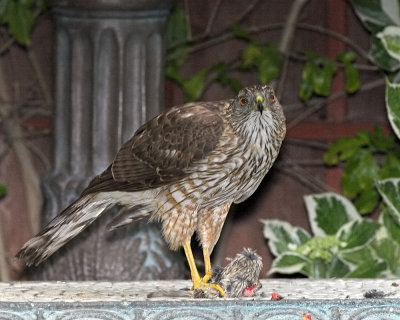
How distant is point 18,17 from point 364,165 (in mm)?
1975

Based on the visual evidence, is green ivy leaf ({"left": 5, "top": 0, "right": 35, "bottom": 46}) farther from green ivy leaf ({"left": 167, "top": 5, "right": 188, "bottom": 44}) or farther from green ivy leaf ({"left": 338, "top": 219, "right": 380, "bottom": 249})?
green ivy leaf ({"left": 338, "top": 219, "right": 380, "bottom": 249})

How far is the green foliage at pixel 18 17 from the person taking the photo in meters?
6.64

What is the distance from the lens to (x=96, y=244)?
607 cm

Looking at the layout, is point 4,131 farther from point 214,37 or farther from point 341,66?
point 341,66

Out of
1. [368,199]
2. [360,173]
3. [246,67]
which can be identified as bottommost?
[368,199]

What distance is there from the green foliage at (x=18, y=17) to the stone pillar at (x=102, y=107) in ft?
2.15

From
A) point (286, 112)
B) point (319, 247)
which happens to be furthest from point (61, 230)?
point (286, 112)

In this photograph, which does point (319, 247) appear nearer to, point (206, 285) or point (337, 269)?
point (337, 269)

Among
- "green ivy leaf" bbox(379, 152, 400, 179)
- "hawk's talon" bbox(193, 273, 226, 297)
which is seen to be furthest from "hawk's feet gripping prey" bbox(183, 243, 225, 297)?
"green ivy leaf" bbox(379, 152, 400, 179)

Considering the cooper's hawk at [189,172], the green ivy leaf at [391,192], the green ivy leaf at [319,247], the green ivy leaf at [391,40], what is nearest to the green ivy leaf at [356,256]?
the green ivy leaf at [319,247]

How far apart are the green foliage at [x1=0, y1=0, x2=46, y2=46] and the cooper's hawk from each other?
182 cm

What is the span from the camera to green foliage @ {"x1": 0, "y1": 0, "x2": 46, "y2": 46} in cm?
664

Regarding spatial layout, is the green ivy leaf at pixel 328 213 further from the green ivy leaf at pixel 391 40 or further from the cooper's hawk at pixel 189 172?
the cooper's hawk at pixel 189 172

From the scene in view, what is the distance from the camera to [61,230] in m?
4.93
